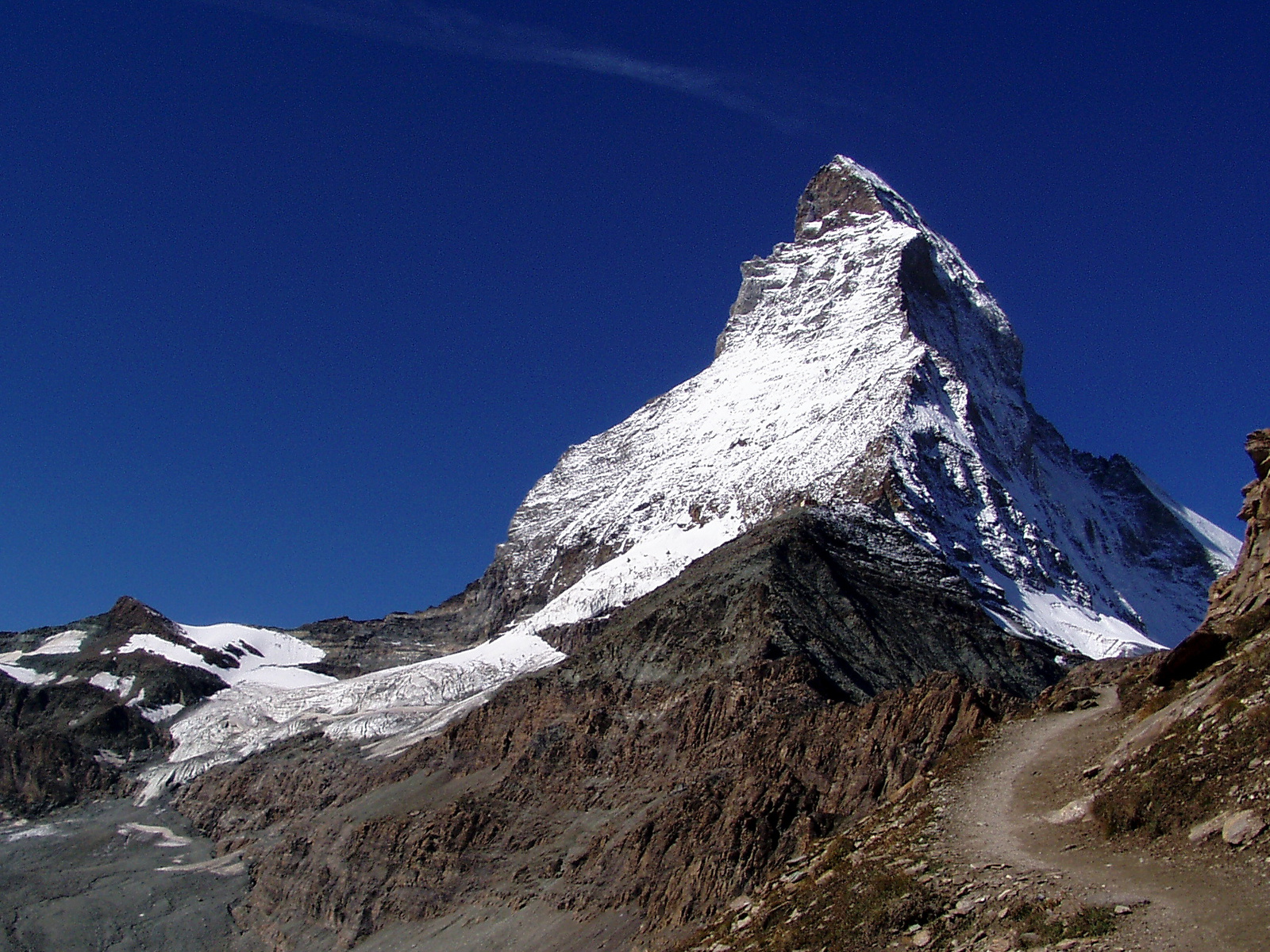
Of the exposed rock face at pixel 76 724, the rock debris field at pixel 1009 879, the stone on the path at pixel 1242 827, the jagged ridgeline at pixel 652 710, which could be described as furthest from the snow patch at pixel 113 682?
the stone on the path at pixel 1242 827

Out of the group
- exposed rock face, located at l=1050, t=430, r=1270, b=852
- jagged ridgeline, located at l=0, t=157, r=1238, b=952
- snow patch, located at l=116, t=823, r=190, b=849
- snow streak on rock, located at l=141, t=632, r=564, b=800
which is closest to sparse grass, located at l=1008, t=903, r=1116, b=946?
exposed rock face, located at l=1050, t=430, r=1270, b=852

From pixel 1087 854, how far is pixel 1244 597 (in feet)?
50.1

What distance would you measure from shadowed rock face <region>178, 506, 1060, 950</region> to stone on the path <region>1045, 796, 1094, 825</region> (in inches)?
868

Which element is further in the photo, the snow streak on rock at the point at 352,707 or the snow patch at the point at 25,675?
the snow patch at the point at 25,675

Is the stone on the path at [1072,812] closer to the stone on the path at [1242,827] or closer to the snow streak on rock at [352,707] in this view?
the stone on the path at [1242,827]

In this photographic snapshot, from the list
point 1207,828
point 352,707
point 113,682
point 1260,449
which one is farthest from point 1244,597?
point 113,682

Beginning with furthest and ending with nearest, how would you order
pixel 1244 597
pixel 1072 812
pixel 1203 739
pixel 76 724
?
pixel 76 724, pixel 1244 597, pixel 1072 812, pixel 1203 739

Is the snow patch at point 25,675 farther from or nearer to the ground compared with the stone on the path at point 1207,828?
farther from the ground

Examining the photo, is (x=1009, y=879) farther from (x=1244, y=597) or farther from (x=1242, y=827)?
(x=1244, y=597)

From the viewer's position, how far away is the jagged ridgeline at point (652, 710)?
208ft

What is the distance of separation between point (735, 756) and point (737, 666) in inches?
605

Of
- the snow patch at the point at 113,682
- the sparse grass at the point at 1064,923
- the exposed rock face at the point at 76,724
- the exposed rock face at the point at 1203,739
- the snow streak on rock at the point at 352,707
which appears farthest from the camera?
the snow patch at the point at 113,682

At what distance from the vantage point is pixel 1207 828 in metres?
24.8

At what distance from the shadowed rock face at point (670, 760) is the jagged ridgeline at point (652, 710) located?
0.25 metres
